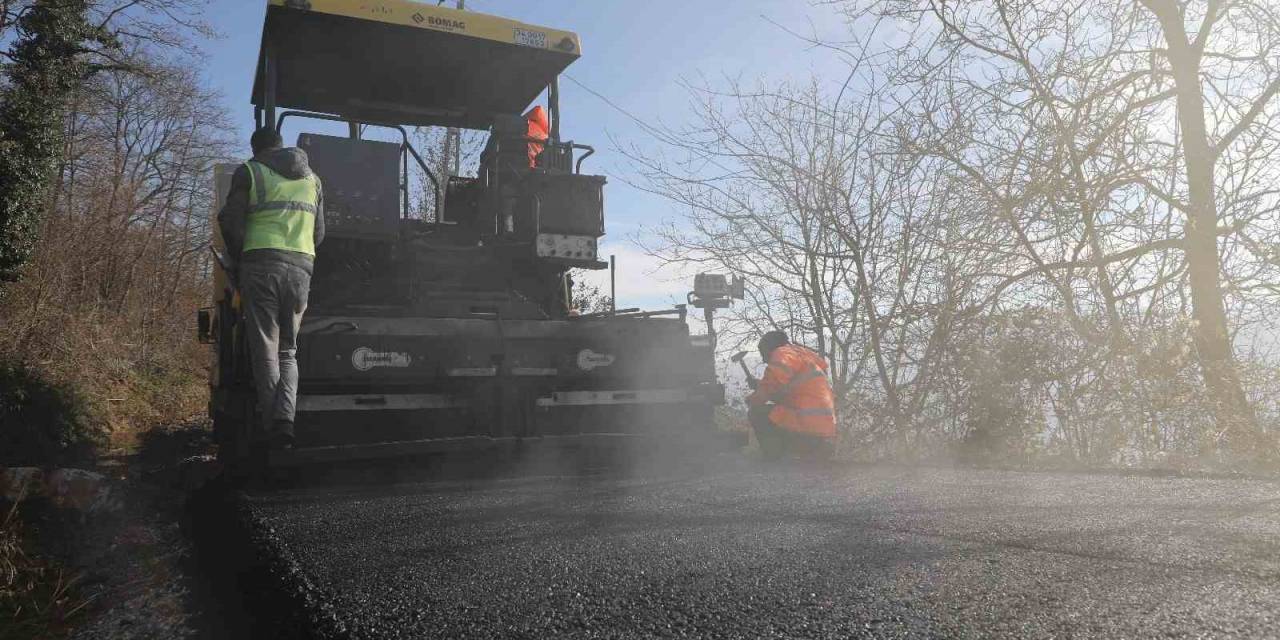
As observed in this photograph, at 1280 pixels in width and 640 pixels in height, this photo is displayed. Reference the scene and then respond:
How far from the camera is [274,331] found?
4.63 metres

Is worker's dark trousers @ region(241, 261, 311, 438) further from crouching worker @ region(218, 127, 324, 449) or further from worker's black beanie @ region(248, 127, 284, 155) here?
worker's black beanie @ region(248, 127, 284, 155)

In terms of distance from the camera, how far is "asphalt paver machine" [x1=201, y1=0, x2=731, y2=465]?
4926 millimetres

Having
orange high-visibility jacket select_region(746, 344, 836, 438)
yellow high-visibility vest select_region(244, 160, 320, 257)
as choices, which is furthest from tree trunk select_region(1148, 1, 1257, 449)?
yellow high-visibility vest select_region(244, 160, 320, 257)

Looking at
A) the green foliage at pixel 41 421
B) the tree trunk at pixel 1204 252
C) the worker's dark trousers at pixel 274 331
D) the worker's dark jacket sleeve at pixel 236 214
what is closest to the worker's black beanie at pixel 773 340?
the tree trunk at pixel 1204 252

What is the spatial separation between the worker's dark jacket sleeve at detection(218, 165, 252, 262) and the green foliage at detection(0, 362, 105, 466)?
→ 11.4 ft

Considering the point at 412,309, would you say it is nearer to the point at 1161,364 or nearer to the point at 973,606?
the point at 973,606

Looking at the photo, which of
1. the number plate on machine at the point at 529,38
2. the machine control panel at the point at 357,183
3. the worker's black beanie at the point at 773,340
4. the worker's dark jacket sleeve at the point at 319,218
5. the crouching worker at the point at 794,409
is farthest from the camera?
the worker's black beanie at the point at 773,340

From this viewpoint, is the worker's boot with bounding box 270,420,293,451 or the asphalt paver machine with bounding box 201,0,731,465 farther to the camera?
the asphalt paver machine with bounding box 201,0,731,465

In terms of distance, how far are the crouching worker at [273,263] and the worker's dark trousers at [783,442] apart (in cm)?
321

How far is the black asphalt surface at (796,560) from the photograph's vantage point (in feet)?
6.48

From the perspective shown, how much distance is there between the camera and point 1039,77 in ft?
25.7

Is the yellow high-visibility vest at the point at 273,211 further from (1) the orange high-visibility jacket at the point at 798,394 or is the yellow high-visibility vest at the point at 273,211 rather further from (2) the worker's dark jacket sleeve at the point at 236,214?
(1) the orange high-visibility jacket at the point at 798,394

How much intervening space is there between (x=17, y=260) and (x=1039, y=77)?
12539 millimetres

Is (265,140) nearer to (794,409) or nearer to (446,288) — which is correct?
(446,288)
